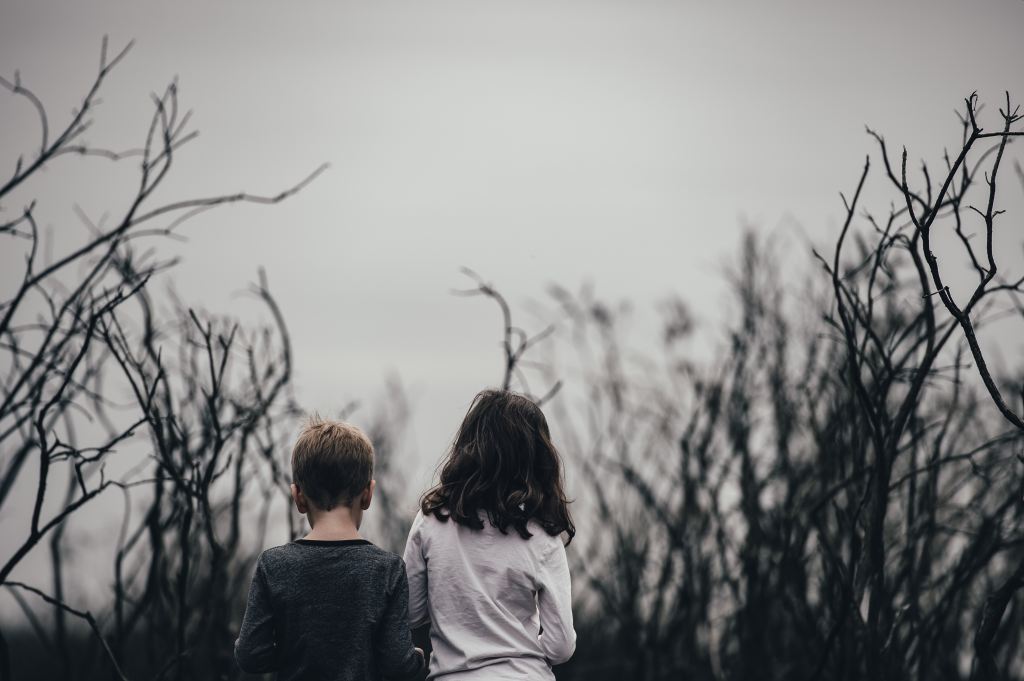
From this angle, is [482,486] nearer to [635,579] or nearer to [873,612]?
[873,612]

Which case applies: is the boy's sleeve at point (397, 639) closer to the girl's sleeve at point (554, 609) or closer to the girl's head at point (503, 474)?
the girl's head at point (503, 474)

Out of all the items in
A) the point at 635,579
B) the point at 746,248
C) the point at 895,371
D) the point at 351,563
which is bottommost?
the point at 635,579

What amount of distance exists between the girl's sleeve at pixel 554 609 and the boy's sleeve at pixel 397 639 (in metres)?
0.36

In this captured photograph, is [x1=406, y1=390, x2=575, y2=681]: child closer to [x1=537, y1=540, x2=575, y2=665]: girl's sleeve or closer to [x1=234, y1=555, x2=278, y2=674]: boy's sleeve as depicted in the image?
[x1=537, y1=540, x2=575, y2=665]: girl's sleeve

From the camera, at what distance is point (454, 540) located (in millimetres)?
2549

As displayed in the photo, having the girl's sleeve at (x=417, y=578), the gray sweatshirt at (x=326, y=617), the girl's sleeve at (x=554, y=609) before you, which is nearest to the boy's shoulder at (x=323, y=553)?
the gray sweatshirt at (x=326, y=617)

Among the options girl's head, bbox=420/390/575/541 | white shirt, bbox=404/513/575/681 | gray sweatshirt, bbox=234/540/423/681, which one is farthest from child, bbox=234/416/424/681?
girl's head, bbox=420/390/575/541

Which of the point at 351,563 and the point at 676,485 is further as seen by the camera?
the point at 676,485

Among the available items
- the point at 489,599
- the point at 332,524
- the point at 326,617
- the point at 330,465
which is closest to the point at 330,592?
the point at 326,617

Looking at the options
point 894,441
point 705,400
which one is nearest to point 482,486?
point 894,441

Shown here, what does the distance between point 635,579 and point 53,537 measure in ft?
14.0

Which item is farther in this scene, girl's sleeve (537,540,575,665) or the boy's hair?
girl's sleeve (537,540,575,665)

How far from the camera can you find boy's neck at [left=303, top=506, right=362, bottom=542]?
2.38 m

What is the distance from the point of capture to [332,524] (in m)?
2.39
